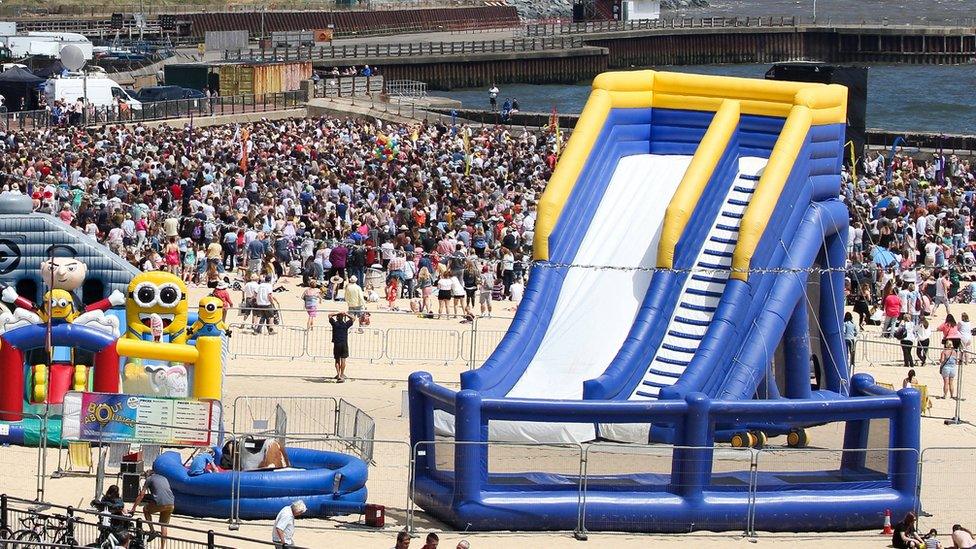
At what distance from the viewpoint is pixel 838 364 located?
74.3 feet

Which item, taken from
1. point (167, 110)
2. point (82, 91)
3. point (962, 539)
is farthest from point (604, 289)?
point (82, 91)

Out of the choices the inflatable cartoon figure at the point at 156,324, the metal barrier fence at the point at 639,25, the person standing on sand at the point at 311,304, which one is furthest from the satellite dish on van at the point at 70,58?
the metal barrier fence at the point at 639,25

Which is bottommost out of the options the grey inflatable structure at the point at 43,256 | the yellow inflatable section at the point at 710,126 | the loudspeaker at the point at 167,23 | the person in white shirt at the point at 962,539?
the person in white shirt at the point at 962,539

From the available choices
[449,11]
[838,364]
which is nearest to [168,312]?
[838,364]

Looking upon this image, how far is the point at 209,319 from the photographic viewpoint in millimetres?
21922

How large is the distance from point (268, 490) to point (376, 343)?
349 inches

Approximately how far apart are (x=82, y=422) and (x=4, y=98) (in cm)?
3468

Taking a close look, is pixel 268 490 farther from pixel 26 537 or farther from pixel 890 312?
pixel 890 312

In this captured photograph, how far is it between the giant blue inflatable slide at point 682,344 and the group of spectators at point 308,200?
22.1 feet

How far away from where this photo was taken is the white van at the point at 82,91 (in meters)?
51.5

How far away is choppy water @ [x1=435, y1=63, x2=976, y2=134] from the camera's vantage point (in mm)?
75438

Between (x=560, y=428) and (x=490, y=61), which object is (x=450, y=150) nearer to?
(x=560, y=428)

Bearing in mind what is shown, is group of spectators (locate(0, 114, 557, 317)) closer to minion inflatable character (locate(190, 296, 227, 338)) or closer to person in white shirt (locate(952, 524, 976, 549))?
minion inflatable character (locate(190, 296, 227, 338))

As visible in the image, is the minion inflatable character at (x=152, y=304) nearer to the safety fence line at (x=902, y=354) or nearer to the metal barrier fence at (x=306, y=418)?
the metal barrier fence at (x=306, y=418)
